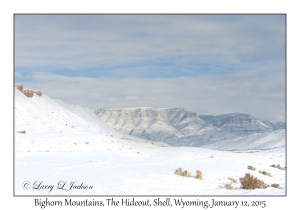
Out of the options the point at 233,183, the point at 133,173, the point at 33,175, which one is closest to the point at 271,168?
the point at 233,183

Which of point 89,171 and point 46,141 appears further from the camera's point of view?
point 46,141

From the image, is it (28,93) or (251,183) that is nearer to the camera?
(251,183)

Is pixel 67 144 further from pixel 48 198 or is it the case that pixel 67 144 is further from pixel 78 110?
pixel 78 110

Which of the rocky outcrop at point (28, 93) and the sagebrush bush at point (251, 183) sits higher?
the rocky outcrop at point (28, 93)

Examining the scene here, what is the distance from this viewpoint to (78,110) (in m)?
Result: 143

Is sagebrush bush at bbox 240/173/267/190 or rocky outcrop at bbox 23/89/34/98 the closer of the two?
sagebrush bush at bbox 240/173/267/190

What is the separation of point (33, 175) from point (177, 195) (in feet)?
20.2

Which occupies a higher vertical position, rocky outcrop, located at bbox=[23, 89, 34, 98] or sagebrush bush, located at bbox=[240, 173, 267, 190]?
rocky outcrop, located at bbox=[23, 89, 34, 98]

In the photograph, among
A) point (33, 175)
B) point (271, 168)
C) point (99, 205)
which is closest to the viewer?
point (99, 205)

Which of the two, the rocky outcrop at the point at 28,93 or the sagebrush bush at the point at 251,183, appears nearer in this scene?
the sagebrush bush at the point at 251,183

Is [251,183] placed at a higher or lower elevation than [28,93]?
lower
